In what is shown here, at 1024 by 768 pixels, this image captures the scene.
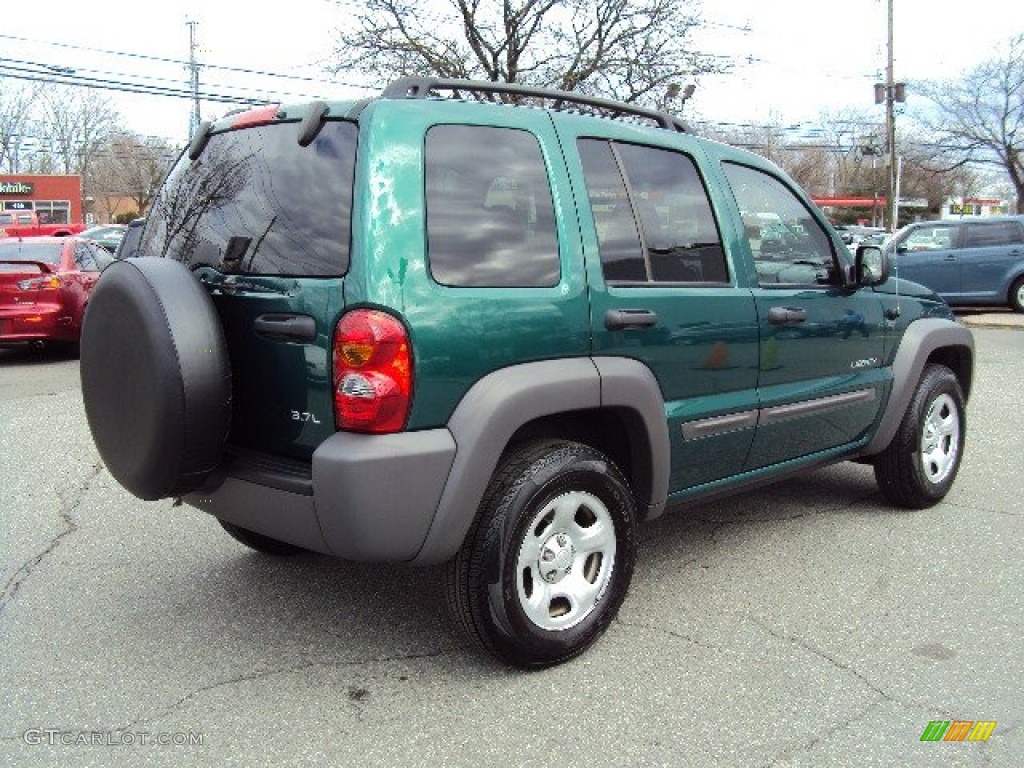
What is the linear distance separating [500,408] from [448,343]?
26 cm

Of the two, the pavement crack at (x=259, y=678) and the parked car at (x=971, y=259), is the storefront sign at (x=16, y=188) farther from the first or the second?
the pavement crack at (x=259, y=678)

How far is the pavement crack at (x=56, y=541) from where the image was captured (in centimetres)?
395

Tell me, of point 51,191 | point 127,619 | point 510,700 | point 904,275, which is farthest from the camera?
point 51,191

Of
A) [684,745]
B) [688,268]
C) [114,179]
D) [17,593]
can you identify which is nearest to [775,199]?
[688,268]

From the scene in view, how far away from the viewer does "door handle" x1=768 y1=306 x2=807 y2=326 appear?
3.93 meters

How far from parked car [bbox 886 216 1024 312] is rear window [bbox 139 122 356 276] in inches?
570

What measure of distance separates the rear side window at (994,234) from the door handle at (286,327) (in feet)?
51.4

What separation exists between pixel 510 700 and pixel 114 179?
9131 centimetres

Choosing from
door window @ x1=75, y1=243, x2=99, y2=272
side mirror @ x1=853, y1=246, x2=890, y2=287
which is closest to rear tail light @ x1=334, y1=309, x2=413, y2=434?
side mirror @ x1=853, y1=246, x2=890, y2=287

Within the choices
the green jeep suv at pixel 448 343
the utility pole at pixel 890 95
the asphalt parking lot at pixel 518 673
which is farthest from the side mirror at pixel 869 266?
the utility pole at pixel 890 95

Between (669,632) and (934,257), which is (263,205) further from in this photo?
(934,257)

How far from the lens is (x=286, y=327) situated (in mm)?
2936

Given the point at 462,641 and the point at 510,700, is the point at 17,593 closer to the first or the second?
the point at 462,641

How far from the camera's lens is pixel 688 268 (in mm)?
3689
